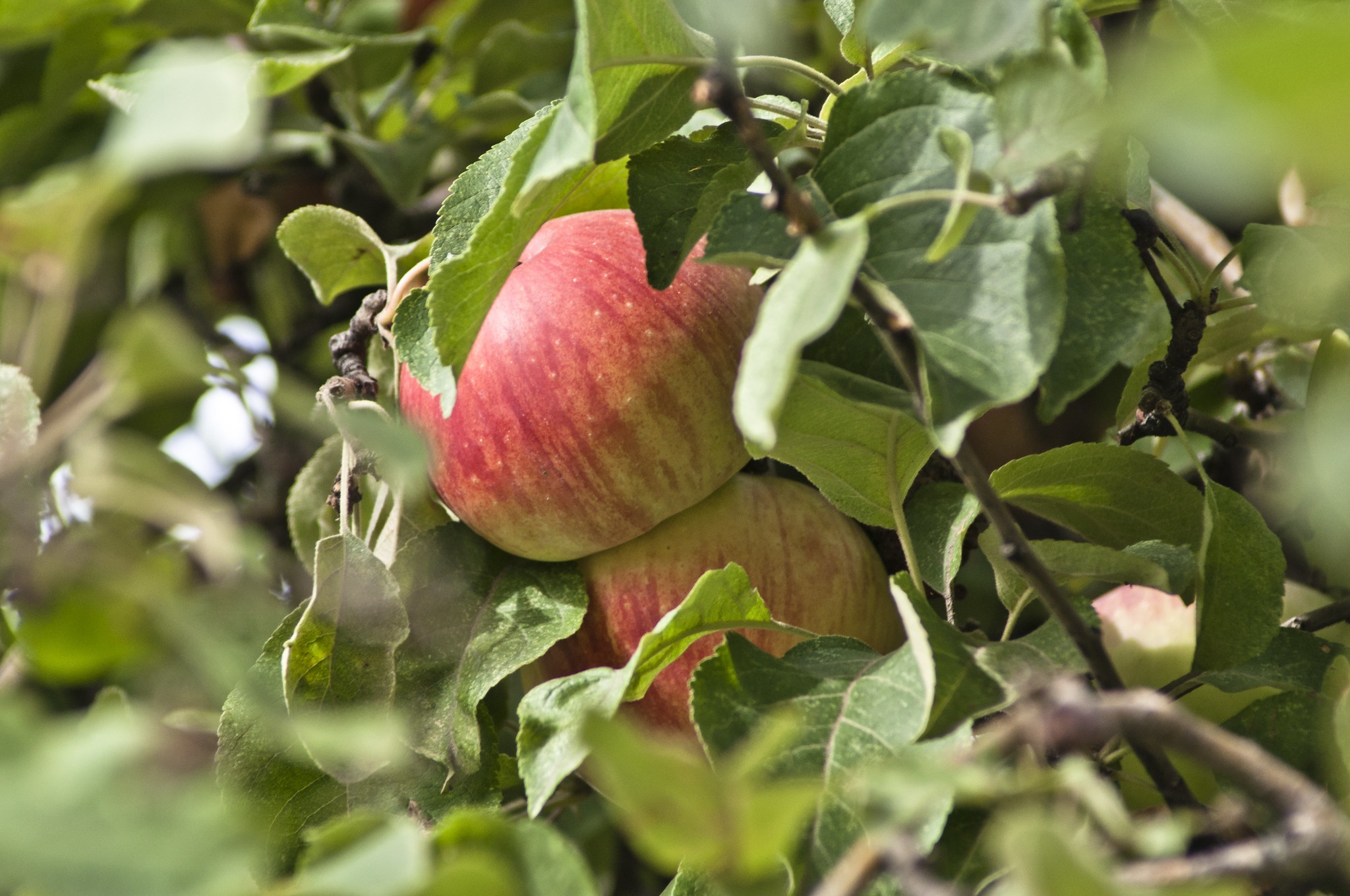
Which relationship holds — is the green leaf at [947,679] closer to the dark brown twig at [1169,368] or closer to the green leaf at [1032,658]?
the green leaf at [1032,658]

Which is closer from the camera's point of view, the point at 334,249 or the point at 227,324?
the point at 334,249

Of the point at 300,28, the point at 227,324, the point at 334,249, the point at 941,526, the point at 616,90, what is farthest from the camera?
the point at 227,324

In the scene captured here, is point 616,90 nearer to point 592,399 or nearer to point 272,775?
point 592,399

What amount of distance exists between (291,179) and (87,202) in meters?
0.84

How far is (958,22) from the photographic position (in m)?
0.30

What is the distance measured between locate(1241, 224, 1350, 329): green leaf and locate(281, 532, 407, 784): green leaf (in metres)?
0.40

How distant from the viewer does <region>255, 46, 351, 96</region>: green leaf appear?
2.23 ft

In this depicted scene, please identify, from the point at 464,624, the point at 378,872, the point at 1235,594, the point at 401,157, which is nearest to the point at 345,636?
the point at 464,624

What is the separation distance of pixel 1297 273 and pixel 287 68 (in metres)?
0.60

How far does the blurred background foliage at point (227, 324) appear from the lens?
0.74 feet

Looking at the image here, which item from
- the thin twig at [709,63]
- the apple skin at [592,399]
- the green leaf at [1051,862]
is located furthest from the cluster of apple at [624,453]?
the green leaf at [1051,862]

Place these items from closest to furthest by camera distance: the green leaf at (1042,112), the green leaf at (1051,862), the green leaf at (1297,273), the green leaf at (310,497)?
the green leaf at (1051,862)
the green leaf at (1042,112)
the green leaf at (1297,273)
the green leaf at (310,497)

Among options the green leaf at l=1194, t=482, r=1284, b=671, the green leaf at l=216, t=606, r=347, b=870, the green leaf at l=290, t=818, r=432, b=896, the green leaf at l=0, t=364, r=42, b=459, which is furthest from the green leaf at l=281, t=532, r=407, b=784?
the green leaf at l=1194, t=482, r=1284, b=671

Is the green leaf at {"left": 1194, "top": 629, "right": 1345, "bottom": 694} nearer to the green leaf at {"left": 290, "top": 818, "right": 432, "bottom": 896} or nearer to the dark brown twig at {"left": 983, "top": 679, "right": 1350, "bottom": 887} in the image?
the dark brown twig at {"left": 983, "top": 679, "right": 1350, "bottom": 887}
